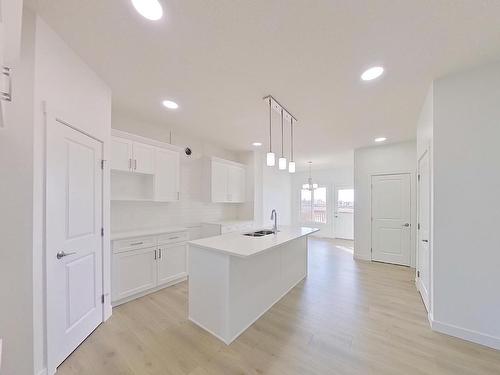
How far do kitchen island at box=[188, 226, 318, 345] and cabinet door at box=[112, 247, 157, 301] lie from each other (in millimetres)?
986

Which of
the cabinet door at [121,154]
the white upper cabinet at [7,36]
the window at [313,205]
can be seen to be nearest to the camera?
the white upper cabinet at [7,36]

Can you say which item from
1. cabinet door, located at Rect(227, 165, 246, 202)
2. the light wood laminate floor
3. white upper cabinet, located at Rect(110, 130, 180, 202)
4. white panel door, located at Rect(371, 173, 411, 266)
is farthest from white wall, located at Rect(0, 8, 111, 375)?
white panel door, located at Rect(371, 173, 411, 266)

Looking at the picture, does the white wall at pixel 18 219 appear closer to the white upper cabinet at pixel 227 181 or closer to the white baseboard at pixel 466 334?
the white upper cabinet at pixel 227 181

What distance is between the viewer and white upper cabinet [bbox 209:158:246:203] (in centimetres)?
439

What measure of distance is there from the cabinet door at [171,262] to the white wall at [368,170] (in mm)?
3996

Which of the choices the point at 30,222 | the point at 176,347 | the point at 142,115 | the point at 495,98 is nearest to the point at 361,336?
the point at 176,347

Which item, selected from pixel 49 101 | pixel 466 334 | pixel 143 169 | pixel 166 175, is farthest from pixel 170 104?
pixel 466 334

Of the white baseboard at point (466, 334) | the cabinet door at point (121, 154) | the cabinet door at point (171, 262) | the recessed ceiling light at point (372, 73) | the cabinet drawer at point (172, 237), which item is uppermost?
the recessed ceiling light at point (372, 73)

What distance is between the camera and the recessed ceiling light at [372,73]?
1.99m

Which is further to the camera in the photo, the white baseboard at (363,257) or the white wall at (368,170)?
the white baseboard at (363,257)

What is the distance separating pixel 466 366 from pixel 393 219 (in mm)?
3242

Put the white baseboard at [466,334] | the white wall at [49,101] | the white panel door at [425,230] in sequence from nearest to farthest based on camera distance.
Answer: the white wall at [49,101] < the white baseboard at [466,334] < the white panel door at [425,230]

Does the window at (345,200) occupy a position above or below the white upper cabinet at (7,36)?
below

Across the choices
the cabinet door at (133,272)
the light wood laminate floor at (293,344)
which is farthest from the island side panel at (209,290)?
the cabinet door at (133,272)
